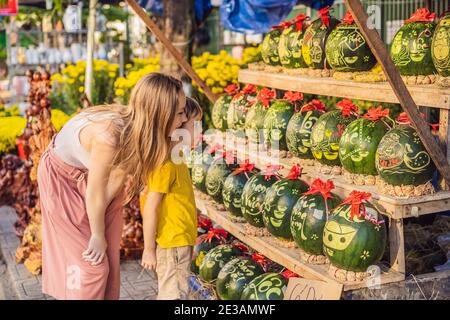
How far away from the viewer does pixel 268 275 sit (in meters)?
4.14

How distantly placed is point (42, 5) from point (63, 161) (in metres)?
9.90

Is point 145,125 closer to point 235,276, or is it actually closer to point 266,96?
point 235,276

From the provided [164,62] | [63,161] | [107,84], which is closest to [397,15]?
[164,62]

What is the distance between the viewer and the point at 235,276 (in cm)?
430

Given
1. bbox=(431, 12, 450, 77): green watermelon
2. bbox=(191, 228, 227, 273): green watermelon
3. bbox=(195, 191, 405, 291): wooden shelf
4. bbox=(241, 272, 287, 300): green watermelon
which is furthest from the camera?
bbox=(191, 228, 227, 273): green watermelon

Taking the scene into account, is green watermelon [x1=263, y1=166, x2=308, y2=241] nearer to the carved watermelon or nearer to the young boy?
the young boy

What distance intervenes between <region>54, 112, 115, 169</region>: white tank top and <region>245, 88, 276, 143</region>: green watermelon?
76.0 inches

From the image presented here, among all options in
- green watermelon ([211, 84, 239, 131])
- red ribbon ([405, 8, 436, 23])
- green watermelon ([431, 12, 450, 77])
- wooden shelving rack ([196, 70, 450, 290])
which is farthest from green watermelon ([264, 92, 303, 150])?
green watermelon ([431, 12, 450, 77])

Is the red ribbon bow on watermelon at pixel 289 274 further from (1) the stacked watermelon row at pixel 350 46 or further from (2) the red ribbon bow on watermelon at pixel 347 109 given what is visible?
(1) the stacked watermelon row at pixel 350 46

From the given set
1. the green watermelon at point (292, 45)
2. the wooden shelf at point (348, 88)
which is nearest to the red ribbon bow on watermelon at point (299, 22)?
the green watermelon at point (292, 45)

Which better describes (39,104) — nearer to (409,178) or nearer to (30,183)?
(30,183)

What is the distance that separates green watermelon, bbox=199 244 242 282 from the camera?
4.60m

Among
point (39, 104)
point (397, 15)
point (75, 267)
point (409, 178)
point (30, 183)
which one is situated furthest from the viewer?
point (397, 15)

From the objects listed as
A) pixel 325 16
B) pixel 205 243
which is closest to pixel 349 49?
pixel 325 16
